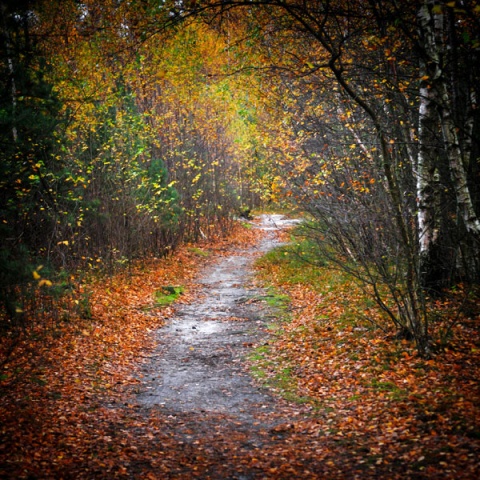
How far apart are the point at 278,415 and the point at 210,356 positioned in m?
3.13

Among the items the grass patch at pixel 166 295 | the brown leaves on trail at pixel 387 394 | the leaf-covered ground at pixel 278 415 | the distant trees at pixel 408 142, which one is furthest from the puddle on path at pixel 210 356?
→ the distant trees at pixel 408 142

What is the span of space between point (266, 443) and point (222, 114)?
20.0 metres

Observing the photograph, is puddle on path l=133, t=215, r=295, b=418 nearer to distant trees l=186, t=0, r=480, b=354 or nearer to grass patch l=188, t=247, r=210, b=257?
distant trees l=186, t=0, r=480, b=354

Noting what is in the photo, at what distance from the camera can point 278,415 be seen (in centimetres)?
694

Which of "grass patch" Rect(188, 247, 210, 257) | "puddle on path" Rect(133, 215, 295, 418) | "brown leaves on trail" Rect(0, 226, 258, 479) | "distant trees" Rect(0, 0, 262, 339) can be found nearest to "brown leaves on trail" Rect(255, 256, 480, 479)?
"puddle on path" Rect(133, 215, 295, 418)

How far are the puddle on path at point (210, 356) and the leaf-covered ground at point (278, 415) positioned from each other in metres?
0.31

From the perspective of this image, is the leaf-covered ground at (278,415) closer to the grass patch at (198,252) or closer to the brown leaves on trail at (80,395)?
the brown leaves on trail at (80,395)

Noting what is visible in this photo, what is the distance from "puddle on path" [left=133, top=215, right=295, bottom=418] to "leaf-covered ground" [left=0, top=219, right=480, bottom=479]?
31 centimetres

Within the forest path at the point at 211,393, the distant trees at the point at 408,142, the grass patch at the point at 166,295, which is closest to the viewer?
the forest path at the point at 211,393

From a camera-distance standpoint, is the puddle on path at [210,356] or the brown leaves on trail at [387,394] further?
the puddle on path at [210,356]

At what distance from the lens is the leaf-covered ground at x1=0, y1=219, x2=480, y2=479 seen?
523 cm

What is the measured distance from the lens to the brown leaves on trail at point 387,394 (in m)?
5.03

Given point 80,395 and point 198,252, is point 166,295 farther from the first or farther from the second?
point 198,252

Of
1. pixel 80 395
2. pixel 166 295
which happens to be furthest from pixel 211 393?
pixel 166 295
